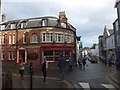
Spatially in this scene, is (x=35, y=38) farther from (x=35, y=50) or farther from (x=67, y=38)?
(x=67, y=38)

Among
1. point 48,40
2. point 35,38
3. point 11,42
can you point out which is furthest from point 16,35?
point 48,40

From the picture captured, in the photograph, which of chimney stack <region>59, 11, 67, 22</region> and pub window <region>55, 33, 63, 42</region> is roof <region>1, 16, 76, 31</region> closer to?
pub window <region>55, 33, 63, 42</region>

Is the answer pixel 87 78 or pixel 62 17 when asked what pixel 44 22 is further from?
pixel 87 78

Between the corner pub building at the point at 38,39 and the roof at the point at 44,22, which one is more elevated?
the roof at the point at 44,22

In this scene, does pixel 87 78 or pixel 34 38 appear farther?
pixel 34 38

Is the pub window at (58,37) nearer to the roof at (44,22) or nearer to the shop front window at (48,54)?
the roof at (44,22)

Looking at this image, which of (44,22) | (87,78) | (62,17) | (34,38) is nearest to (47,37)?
(34,38)

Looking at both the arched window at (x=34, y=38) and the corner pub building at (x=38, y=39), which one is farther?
the arched window at (x=34, y=38)

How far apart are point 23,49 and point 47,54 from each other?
499cm

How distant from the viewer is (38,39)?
3659 cm

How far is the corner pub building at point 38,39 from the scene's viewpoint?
119 ft

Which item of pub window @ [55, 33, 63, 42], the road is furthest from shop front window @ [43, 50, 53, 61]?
pub window @ [55, 33, 63, 42]

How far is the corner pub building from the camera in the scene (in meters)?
36.3

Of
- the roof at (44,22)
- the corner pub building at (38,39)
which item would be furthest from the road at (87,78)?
the roof at (44,22)
